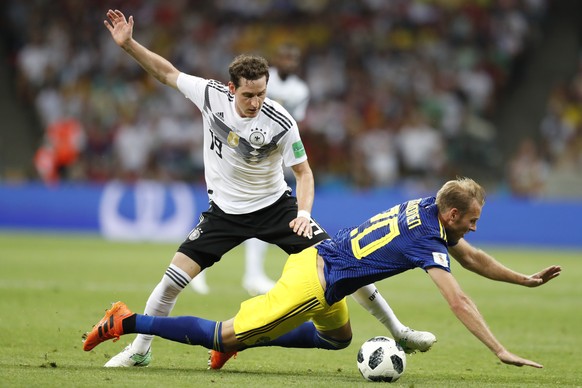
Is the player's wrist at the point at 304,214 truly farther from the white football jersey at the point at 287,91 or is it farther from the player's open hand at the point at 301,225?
the white football jersey at the point at 287,91

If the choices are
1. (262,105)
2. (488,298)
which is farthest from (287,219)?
(488,298)

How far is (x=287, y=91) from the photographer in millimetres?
10656

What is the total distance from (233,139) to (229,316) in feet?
9.66

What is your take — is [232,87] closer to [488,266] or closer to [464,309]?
[488,266]

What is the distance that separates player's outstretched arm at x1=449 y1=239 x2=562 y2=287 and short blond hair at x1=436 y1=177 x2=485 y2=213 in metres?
0.57

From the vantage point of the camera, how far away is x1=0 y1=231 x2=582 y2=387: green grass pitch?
21.2 feet

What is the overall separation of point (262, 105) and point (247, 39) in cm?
1621

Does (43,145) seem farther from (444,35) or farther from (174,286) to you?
(174,286)

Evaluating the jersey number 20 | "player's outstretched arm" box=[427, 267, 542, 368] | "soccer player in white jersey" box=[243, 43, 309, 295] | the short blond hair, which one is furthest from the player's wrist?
"soccer player in white jersey" box=[243, 43, 309, 295]

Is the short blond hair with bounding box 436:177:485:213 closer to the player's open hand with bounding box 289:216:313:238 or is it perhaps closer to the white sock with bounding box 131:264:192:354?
the player's open hand with bounding box 289:216:313:238

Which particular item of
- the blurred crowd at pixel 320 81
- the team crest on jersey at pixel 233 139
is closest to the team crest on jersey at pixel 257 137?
the team crest on jersey at pixel 233 139

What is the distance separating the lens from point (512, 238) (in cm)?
1884

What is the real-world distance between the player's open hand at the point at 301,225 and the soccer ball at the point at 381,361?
0.87m

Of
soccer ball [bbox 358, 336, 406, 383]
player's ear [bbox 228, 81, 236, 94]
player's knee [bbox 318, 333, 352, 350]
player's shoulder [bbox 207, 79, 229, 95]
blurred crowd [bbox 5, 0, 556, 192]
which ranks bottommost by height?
soccer ball [bbox 358, 336, 406, 383]
